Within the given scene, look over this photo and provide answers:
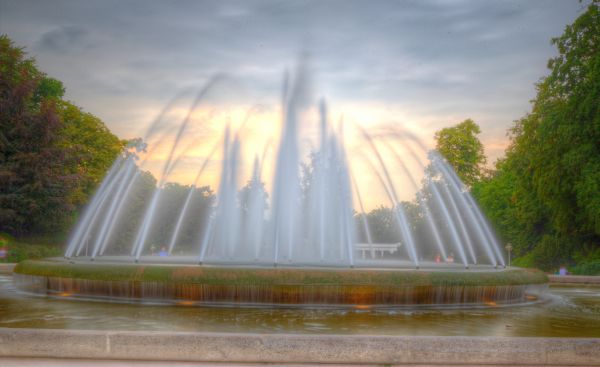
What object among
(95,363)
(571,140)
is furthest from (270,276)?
(571,140)

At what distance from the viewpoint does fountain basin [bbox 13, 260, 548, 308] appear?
41.1 ft

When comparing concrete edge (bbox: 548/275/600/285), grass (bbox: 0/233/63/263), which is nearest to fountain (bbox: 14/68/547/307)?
concrete edge (bbox: 548/275/600/285)

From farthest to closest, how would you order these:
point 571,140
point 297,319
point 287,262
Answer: point 571,140, point 287,262, point 297,319

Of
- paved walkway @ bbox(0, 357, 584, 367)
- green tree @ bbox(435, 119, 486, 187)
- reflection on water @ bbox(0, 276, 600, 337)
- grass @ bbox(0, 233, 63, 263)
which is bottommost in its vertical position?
paved walkway @ bbox(0, 357, 584, 367)

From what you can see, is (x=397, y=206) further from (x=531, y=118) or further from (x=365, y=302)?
(x=531, y=118)

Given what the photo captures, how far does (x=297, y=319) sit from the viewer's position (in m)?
11.0

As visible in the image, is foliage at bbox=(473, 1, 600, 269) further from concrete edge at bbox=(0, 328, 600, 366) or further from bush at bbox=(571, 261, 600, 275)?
concrete edge at bbox=(0, 328, 600, 366)

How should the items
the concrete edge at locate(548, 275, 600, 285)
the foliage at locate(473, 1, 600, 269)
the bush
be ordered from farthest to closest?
the bush < the foliage at locate(473, 1, 600, 269) < the concrete edge at locate(548, 275, 600, 285)

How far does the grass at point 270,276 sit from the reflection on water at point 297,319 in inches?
24.0

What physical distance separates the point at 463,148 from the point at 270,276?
5746 cm

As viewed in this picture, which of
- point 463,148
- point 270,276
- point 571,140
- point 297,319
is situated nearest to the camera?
point 297,319

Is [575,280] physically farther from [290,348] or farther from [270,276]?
[290,348]

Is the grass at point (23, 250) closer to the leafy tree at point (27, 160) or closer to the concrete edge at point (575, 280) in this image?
the leafy tree at point (27, 160)

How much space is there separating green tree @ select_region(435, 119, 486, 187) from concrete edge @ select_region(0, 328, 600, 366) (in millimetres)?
60459
